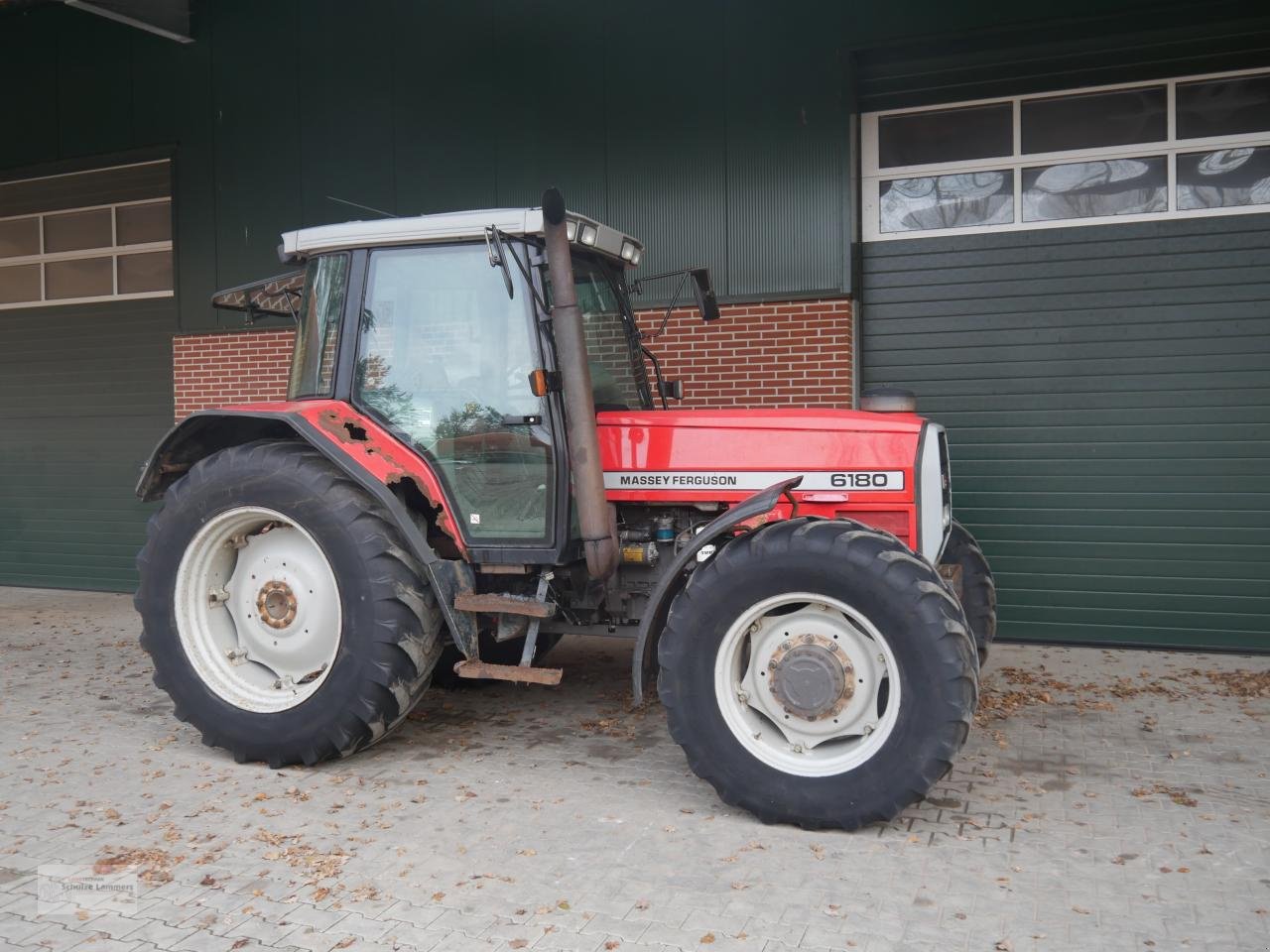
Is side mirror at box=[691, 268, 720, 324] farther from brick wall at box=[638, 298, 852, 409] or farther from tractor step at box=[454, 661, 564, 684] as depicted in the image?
tractor step at box=[454, 661, 564, 684]

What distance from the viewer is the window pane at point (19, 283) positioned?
11.5 metres

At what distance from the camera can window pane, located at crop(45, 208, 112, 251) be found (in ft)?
36.4

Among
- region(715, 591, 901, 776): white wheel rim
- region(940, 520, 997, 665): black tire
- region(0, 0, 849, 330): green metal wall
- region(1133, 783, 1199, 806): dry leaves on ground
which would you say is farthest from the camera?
region(0, 0, 849, 330): green metal wall

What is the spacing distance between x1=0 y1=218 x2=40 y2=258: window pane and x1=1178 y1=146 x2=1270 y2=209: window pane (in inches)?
428

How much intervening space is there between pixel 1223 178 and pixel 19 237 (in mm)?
11389

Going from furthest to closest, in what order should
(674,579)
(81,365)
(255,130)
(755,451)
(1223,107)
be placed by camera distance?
(81,365) < (255,130) < (1223,107) < (755,451) < (674,579)

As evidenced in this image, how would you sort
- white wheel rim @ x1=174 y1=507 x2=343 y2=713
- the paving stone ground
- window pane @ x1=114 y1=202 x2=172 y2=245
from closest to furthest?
the paving stone ground → white wheel rim @ x1=174 y1=507 x2=343 y2=713 → window pane @ x1=114 y1=202 x2=172 y2=245

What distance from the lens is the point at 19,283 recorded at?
11.6 meters

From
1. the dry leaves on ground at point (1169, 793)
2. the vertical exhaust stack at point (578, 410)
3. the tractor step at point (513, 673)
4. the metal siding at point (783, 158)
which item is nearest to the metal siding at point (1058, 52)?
the metal siding at point (783, 158)

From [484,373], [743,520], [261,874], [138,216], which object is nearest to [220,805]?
[261,874]

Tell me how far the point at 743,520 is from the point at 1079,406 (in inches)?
170

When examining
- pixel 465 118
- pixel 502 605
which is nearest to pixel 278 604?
pixel 502 605

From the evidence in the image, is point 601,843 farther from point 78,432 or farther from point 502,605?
point 78,432

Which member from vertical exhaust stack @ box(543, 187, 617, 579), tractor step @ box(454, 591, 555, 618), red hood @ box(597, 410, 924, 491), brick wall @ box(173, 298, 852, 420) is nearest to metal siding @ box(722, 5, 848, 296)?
brick wall @ box(173, 298, 852, 420)
